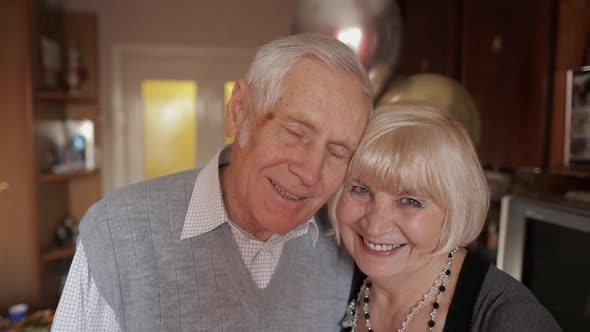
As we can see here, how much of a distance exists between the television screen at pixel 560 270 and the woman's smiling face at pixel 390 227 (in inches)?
16.0

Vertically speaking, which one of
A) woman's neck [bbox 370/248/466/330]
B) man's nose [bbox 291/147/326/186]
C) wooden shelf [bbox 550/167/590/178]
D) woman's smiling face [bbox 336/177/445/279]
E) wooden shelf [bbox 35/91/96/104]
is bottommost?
woman's neck [bbox 370/248/466/330]

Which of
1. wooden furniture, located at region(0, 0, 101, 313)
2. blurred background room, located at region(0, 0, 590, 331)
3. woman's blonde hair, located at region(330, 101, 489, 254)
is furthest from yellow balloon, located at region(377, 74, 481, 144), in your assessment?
wooden furniture, located at region(0, 0, 101, 313)

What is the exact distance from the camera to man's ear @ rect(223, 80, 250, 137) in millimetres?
986

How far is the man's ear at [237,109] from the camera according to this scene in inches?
38.8

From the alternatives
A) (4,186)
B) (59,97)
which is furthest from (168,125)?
(4,186)

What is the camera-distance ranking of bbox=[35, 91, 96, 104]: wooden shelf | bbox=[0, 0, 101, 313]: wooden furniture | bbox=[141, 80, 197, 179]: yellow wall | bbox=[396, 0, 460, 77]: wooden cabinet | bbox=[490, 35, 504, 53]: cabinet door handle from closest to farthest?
bbox=[490, 35, 504, 53]: cabinet door handle → bbox=[396, 0, 460, 77]: wooden cabinet → bbox=[0, 0, 101, 313]: wooden furniture → bbox=[35, 91, 96, 104]: wooden shelf → bbox=[141, 80, 197, 179]: yellow wall

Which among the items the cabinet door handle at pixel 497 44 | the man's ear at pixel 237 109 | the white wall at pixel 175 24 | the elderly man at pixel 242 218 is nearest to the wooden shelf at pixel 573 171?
the cabinet door handle at pixel 497 44

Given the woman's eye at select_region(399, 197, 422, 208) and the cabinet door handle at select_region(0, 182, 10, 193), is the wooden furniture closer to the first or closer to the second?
the cabinet door handle at select_region(0, 182, 10, 193)

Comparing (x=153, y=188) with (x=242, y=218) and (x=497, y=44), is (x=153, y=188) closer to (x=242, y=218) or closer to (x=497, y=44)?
(x=242, y=218)

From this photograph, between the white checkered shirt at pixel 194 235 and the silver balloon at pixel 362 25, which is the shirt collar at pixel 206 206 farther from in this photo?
the silver balloon at pixel 362 25

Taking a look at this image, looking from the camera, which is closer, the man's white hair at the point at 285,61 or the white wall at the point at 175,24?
the man's white hair at the point at 285,61

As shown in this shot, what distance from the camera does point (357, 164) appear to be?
927mm

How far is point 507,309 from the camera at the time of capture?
0.81m

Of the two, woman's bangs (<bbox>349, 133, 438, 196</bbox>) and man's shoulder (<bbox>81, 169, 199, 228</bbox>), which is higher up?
woman's bangs (<bbox>349, 133, 438, 196</bbox>)
